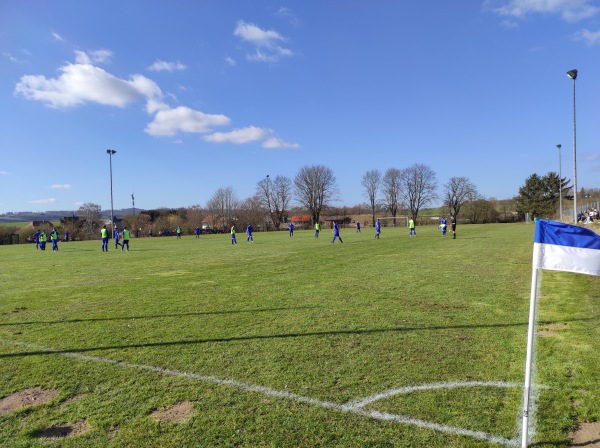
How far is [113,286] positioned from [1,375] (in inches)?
281

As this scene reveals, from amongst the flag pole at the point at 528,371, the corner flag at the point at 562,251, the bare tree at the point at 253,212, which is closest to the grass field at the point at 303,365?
the flag pole at the point at 528,371

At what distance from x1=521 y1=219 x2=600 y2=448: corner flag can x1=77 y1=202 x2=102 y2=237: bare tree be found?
78.2 m

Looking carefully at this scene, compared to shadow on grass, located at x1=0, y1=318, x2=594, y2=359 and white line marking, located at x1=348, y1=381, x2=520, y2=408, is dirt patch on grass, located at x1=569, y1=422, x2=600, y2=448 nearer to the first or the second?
white line marking, located at x1=348, y1=381, x2=520, y2=408

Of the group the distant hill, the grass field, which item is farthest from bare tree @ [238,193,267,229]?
the grass field

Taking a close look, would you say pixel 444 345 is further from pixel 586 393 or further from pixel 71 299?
pixel 71 299

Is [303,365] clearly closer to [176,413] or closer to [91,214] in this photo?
[176,413]

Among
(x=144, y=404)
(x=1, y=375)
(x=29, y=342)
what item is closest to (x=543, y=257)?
(x=144, y=404)

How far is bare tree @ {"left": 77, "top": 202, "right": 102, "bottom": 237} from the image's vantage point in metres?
72.9

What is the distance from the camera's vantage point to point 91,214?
79562 millimetres

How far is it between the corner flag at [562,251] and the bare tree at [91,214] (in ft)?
256

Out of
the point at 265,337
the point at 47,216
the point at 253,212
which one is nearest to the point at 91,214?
the point at 253,212

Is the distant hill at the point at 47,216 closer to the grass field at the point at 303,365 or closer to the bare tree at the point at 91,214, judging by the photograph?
the bare tree at the point at 91,214

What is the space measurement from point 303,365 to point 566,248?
10.5ft

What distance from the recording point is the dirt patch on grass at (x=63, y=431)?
11.7 ft
